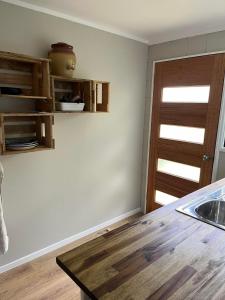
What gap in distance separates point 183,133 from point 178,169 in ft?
1.49

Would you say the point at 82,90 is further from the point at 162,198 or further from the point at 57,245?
the point at 162,198

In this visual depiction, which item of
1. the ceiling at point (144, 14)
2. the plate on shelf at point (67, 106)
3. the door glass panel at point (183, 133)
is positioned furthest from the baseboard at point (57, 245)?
the ceiling at point (144, 14)

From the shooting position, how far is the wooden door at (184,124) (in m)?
2.30

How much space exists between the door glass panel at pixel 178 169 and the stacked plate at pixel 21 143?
166 centimetres

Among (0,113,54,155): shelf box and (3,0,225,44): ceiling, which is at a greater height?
(3,0,225,44): ceiling

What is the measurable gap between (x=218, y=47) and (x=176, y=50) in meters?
0.48

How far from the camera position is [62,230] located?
2.38 m

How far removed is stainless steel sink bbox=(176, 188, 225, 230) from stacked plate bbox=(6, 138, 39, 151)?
1247 mm

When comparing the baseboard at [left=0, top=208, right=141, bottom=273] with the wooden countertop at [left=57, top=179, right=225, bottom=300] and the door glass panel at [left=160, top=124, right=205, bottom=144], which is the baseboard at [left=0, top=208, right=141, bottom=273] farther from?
the wooden countertop at [left=57, top=179, right=225, bottom=300]

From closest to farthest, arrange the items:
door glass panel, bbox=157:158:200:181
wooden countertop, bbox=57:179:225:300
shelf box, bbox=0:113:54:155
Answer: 1. wooden countertop, bbox=57:179:225:300
2. shelf box, bbox=0:113:54:155
3. door glass panel, bbox=157:158:200:181

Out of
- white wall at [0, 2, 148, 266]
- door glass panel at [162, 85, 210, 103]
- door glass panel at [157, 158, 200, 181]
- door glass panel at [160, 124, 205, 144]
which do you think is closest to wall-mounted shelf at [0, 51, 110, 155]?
white wall at [0, 2, 148, 266]

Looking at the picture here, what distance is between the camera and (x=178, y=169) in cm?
271

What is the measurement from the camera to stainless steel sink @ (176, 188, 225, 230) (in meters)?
1.35

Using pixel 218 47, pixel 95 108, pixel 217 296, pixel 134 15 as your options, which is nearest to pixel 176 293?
pixel 217 296
